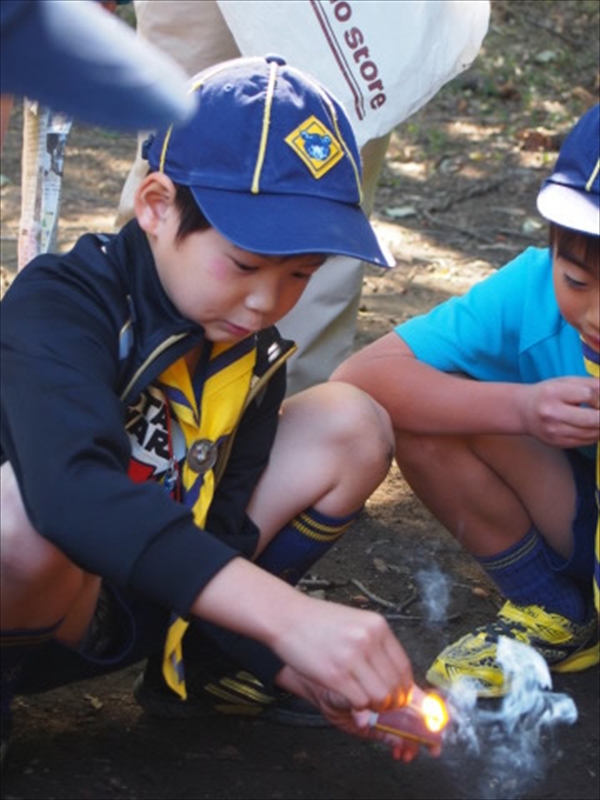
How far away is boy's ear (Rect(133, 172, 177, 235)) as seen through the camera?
7.70 ft

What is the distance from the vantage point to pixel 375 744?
2.60 m

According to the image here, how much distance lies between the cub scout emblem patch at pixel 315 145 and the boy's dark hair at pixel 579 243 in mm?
443

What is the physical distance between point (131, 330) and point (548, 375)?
86cm

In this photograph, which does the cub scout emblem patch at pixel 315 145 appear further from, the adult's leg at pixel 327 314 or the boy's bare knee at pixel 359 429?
the adult's leg at pixel 327 314

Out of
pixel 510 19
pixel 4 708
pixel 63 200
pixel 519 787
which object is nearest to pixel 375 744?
pixel 519 787

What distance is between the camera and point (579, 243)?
253 centimetres

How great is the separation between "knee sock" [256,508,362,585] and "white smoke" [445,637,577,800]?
37 centimetres

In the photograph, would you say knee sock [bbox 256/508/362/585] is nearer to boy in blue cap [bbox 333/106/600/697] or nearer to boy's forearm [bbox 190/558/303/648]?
boy in blue cap [bbox 333/106/600/697]

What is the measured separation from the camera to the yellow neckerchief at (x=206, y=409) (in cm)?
242

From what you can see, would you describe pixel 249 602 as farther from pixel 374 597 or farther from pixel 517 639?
pixel 374 597

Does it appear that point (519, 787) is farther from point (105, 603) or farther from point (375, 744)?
point (105, 603)

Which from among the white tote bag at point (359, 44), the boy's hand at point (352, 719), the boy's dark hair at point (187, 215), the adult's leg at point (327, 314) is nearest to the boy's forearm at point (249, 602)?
the boy's hand at point (352, 719)

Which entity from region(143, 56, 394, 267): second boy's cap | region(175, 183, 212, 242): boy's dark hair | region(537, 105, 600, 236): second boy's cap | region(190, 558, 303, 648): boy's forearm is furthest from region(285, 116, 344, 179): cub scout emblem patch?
region(190, 558, 303, 648): boy's forearm

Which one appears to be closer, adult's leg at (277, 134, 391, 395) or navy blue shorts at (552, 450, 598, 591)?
navy blue shorts at (552, 450, 598, 591)
